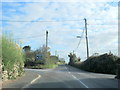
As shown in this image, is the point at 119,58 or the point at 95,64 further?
the point at 95,64

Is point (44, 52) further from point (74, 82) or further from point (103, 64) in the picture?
point (74, 82)

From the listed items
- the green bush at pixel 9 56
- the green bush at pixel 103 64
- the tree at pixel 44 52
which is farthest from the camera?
the tree at pixel 44 52

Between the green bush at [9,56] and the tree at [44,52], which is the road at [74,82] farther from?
the tree at [44,52]

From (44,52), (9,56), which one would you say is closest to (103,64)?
(9,56)

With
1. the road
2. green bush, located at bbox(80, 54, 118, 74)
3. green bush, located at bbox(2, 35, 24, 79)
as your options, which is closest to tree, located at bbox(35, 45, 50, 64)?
green bush, located at bbox(80, 54, 118, 74)

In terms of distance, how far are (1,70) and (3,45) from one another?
3.30 meters

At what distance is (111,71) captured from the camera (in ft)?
145

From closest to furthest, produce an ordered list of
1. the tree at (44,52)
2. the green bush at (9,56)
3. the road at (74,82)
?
the road at (74,82) < the green bush at (9,56) < the tree at (44,52)

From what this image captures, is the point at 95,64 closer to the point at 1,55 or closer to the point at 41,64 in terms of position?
the point at 41,64

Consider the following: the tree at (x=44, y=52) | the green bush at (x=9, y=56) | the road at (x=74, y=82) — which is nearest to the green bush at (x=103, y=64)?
the road at (x=74, y=82)

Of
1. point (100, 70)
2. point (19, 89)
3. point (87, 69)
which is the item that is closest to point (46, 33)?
point (87, 69)

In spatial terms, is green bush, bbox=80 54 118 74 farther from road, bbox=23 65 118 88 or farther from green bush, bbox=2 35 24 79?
green bush, bbox=2 35 24 79

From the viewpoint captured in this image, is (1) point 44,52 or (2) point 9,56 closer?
(2) point 9,56

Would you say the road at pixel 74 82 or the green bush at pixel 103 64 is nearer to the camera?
the road at pixel 74 82
